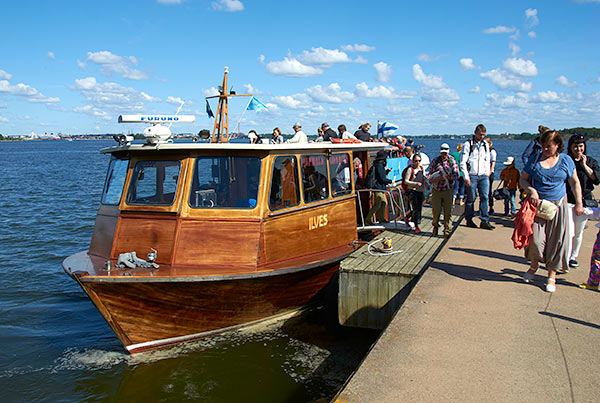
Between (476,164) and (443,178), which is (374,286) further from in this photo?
(476,164)

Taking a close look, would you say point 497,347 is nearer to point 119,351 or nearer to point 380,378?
point 380,378

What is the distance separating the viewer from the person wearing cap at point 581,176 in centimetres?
637

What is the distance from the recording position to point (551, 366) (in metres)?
4.01

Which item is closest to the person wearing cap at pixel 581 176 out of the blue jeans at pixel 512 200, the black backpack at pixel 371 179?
A: the black backpack at pixel 371 179

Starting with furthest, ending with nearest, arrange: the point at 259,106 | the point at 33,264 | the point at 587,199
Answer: the point at 33,264 < the point at 259,106 < the point at 587,199

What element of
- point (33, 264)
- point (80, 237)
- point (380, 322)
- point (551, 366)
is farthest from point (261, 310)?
point (80, 237)

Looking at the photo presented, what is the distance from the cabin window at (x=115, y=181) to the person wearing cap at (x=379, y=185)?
495 cm

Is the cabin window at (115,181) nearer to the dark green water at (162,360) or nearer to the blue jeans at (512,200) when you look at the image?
the dark green water at (162,360)

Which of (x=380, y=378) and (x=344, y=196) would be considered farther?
(x=344, y=196)

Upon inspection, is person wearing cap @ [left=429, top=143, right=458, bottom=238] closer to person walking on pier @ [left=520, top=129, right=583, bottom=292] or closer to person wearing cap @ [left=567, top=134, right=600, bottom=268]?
person wearing cap @ [left=567, top=134, right=600, bottom=268]

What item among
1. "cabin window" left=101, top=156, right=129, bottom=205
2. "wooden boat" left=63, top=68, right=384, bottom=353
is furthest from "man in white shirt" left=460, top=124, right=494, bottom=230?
"cabin window" left=101, top=156, right=129, bottom=205

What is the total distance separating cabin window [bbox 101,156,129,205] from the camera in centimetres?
739

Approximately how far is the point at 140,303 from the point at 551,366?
4792 mm

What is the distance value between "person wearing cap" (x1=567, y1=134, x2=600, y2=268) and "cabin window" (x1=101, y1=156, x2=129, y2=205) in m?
6.41
